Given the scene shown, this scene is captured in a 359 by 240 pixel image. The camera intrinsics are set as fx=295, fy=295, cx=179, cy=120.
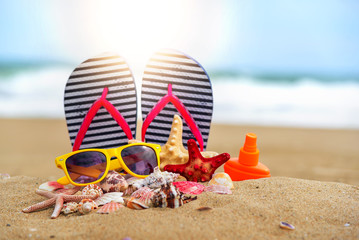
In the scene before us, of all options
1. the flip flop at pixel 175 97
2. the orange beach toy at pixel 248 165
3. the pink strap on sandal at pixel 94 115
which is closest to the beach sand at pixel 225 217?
the orange beach toy at pixel 248 165

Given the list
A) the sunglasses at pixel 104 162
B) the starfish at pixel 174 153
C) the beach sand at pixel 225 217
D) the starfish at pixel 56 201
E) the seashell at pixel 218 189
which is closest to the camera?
the beach sand at pixel 225 217

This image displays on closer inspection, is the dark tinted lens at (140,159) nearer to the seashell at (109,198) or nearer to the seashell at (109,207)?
the seashell at (109,198)

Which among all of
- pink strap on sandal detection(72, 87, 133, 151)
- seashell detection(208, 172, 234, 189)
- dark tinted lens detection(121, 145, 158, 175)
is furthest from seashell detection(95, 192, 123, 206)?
pink strap on sandal detection(72, 87, 133, 151)

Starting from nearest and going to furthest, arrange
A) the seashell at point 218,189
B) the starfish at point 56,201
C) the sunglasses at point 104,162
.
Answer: the starfish at point 56,201 → the seashell at point 218,189 → the sunglasses at point 104,162

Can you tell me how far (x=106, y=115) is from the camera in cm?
263

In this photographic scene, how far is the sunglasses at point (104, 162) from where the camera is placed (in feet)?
6.70

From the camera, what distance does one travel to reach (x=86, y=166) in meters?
2.08

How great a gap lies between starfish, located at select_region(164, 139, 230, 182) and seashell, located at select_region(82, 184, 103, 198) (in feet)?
1.67

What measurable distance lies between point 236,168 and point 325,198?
66 centimetres

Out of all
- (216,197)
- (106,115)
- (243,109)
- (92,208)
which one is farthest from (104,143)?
(243,109)

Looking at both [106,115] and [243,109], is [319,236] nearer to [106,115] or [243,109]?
[106,115]

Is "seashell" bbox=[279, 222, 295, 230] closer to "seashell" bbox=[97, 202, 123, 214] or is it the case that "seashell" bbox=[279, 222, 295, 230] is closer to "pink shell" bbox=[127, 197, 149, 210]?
"pink shell" bbox=[127, 197, 149, 210]

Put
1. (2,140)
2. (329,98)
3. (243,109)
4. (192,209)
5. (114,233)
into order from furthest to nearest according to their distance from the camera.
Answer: (329,98) → (243,109) → (2,140) → (192,209) → (114,233)

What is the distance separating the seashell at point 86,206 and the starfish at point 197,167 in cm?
63
